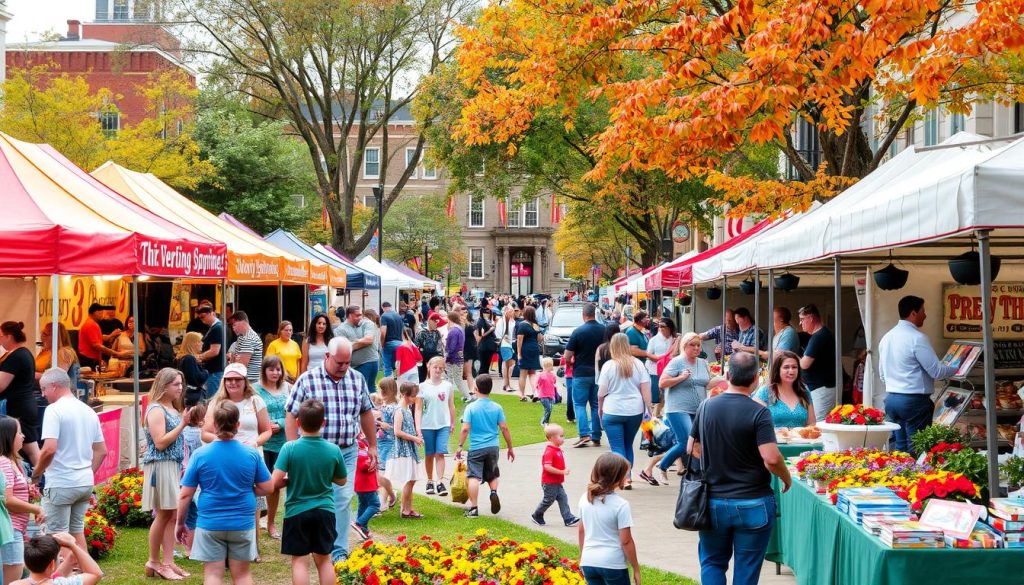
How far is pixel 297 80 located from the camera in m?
35.6

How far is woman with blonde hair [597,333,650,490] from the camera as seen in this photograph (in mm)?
12094

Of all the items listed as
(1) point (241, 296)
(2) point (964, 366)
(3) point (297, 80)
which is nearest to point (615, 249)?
(3) point (297, 80)

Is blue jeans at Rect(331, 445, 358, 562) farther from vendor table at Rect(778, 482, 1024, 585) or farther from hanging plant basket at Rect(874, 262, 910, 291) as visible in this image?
hanging plant basket at Rect(874, 262, 910, 291)

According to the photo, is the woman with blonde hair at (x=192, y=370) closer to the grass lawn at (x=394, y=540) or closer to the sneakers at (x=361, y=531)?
the grass lawn at (x=394, y=540)

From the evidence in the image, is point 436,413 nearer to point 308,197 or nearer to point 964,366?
point 964,366

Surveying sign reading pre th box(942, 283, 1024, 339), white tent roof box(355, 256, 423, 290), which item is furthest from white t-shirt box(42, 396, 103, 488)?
white tent roof box(355, 256, 423, 290)

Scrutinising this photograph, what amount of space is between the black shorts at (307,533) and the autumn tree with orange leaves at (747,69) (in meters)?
5.60

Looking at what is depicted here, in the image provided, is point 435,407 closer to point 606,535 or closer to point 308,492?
point 308,492

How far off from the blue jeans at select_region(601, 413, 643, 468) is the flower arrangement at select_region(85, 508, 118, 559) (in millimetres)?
5054

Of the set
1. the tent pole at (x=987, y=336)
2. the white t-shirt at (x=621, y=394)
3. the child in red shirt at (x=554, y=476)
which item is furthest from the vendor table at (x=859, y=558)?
the white t-shirt at (x=621, y=394)

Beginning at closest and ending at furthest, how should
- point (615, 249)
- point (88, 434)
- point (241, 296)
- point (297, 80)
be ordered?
point (88, 434)
point (241, 296)
point (297, 80)
point (615, 249)

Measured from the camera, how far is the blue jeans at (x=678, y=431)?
12.7 metres

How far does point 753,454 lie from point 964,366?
4.55 m

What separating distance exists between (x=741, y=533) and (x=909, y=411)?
11.7 ft
